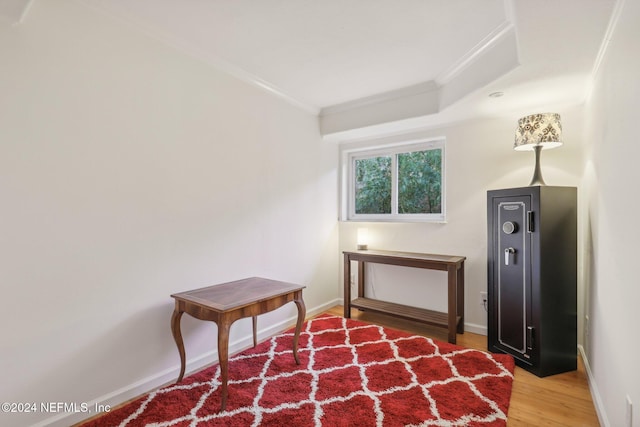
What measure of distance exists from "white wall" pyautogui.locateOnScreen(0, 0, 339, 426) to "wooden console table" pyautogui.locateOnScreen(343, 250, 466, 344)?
114 centimetres

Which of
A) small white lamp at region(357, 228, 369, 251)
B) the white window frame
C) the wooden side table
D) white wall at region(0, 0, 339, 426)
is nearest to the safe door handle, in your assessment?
the white window frame

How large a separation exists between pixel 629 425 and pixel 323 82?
282cm

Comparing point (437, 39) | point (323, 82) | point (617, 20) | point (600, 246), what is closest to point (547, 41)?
point (617, 20)

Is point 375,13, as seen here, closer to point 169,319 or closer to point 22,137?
point 22,137

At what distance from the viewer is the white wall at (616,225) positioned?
1.23 m

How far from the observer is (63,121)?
1.67 m

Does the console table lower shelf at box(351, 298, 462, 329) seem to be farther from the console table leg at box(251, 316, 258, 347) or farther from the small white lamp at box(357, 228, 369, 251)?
the console table leg at box(251, 316, 258, 347)

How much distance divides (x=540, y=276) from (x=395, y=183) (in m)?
1.81

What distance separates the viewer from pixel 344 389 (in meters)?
2.01

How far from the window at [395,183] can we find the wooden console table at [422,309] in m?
0.64

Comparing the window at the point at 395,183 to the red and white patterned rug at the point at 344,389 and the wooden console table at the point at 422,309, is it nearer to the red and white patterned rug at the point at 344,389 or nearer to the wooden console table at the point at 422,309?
the wooden console table at the point at 422,309

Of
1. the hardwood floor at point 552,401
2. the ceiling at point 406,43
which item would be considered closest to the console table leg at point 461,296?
the hardwood floor at point 552,401

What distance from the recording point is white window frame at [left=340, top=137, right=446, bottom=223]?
3.33 metres

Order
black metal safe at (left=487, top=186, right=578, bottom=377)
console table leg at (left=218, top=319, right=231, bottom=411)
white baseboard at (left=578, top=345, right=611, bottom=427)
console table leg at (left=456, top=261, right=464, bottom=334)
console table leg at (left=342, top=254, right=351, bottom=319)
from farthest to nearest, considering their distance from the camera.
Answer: console table leg at (left=342, top=254, right=351, bottom=319) → console table leg at (left=456, top=261, right=464, bottom=334) → black metal safe at (left=487, top=186, right=578, bottom=377) → console table leg at (left=218, top=319, right=231, bottom=411) → white baseboard at (left=578, top=345, right=611, bottom=427)
